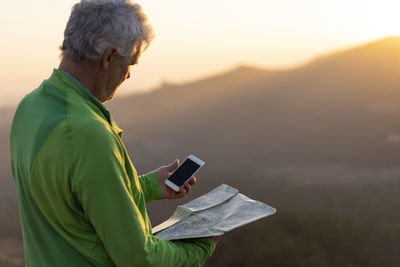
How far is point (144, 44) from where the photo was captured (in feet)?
4.68

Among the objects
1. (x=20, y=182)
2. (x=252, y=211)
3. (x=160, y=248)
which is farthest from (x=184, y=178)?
(x=20, y=182)

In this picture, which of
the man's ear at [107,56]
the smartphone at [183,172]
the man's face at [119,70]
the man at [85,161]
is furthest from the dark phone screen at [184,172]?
the man's ear at [107,56]

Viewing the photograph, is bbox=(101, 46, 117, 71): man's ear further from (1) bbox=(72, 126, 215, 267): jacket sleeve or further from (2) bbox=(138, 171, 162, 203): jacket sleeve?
(2) bbox=(138, 171, 162, 203): jacket sleeve

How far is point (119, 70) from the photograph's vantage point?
4.65 ft

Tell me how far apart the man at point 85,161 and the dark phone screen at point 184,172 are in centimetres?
44

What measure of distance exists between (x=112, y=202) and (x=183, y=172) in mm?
700

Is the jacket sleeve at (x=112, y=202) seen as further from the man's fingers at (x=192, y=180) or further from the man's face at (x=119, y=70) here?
the man's fingers at (x=192, y=180)

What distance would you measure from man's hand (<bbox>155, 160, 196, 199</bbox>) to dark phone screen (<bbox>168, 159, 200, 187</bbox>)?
24mm

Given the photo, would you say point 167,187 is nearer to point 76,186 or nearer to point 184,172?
point 184,172

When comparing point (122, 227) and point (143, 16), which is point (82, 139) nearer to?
point (122, 227)

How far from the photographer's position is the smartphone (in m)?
1.90

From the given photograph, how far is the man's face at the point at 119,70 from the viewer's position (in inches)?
54.9

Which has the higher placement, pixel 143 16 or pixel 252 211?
pixel 143 16

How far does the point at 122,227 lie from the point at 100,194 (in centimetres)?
11
